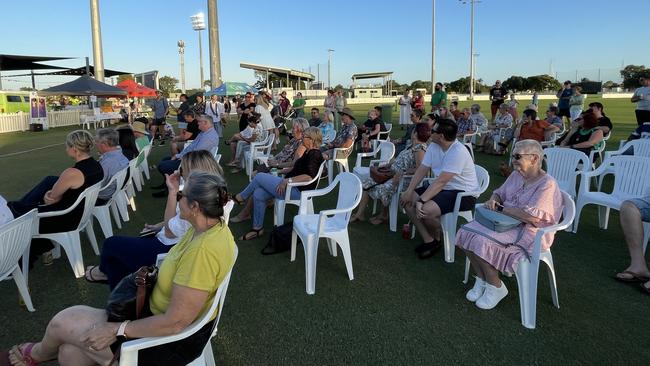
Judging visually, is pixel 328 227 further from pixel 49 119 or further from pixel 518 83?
pixel 518 83

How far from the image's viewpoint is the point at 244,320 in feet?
9.09

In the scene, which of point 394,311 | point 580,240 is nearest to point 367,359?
point 394,311

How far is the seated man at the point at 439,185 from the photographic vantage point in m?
3.60

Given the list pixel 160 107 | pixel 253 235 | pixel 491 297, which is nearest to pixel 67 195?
pixel 253 235

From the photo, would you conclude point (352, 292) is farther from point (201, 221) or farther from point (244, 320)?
point (201, 221)

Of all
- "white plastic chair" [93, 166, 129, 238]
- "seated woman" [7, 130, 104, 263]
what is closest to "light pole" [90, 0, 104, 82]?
"white plastic chair" [93, 166, 129, 238]

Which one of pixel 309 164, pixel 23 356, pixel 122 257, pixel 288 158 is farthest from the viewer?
pixel 288 158

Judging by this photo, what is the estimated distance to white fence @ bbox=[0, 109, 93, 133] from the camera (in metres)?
16.6

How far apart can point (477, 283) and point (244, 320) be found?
1663mm

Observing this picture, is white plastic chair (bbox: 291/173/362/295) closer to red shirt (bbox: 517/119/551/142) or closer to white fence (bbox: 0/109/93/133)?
red shirt (bbox: 517/119/551/142)

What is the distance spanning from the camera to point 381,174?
460 cm

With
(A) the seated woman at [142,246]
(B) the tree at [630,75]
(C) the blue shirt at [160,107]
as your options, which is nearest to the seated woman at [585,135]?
(A) the seated woman at [142,246]

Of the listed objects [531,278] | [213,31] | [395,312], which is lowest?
[395,312]

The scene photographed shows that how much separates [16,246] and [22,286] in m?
0.38
